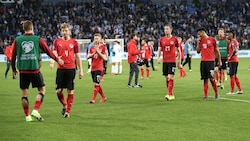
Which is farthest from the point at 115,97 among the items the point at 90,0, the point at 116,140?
the point at 90,0

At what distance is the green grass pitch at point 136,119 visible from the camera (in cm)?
941

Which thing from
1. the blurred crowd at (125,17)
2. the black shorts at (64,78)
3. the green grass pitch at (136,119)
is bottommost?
the green grass pitch at (136,119)

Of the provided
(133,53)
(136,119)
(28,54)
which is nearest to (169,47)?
(136,119)

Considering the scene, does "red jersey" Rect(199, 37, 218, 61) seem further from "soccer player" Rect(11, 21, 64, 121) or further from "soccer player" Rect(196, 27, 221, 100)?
"soccer player" Rect(11, 21, 64, 121)

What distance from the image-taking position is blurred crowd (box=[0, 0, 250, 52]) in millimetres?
50531

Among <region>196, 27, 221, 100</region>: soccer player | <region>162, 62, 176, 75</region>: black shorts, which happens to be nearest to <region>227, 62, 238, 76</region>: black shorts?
<region>196, 27, 221, 100</region>: soccer player

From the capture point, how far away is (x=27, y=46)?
10.7m

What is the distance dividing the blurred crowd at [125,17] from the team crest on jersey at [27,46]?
1434 inches

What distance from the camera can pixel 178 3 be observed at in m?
60.4

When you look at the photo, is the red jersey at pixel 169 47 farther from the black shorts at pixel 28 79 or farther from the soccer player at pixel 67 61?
the black shorts at pixel 28 79

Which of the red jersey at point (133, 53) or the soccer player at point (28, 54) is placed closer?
the soccer player at point (28, 54)

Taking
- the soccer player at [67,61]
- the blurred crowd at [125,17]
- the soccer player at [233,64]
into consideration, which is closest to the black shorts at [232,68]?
the soccer player at [233,64]

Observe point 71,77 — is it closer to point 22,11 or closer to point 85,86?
point 85,86

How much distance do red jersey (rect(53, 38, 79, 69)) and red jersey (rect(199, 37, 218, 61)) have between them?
4.94 m
